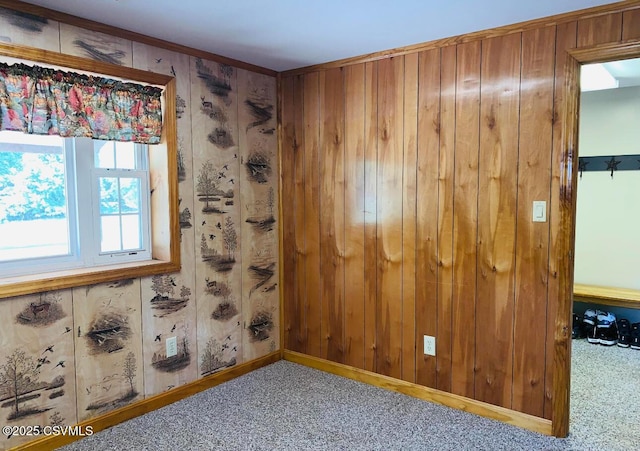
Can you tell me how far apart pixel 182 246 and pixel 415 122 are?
5.76 ft

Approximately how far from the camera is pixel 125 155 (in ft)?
9.15

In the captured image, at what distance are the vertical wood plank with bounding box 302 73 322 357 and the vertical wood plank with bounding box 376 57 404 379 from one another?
54 cm

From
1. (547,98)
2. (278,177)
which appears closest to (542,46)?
(547,98)

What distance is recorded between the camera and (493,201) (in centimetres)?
262

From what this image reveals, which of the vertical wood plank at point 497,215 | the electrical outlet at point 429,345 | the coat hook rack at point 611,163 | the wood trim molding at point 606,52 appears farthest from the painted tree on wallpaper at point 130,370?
the coat hook rack at point 611,163

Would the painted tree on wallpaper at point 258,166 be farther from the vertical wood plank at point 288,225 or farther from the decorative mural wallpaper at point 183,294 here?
the vertical wood plank at point 288,225

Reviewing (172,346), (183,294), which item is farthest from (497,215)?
(172,346)

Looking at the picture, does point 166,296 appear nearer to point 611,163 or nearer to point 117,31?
point 117,31

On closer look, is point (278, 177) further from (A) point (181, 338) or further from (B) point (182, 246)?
(A) point (181, 338)

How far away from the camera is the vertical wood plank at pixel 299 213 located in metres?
3.44

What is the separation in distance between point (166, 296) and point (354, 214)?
1416 millimetres

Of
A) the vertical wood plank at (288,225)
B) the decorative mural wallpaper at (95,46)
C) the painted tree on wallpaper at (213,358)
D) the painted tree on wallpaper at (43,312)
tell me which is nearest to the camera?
the painted tree on wallpaper at (43,312)

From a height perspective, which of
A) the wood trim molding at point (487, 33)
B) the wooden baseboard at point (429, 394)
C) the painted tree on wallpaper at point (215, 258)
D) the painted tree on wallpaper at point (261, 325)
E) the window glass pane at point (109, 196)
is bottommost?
the wooden baseboard at point (429, 394)

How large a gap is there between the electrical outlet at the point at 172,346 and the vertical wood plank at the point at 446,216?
174 cm
